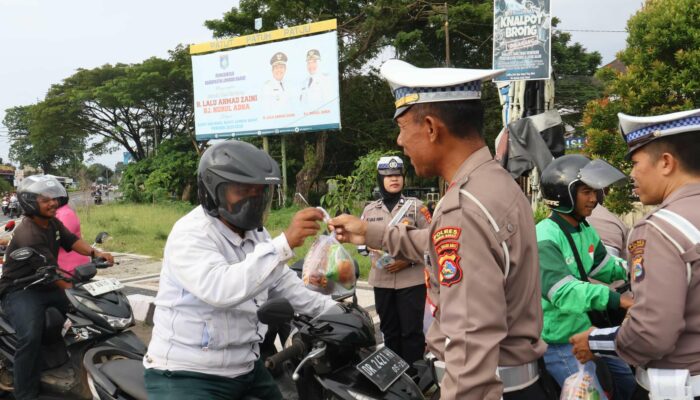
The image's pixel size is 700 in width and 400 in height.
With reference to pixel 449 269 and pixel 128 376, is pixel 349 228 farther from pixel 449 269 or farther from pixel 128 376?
pixel 128 376

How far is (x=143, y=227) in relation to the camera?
15.8 m

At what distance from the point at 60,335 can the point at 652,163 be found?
4.12 m

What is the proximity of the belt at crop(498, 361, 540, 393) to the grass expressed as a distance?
6431 millimetres

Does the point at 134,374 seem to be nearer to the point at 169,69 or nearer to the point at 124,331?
the point at 124,331

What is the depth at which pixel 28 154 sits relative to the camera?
200 ft

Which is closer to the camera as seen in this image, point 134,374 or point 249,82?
point 134,374

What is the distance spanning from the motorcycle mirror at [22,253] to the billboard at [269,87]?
13.5 meters

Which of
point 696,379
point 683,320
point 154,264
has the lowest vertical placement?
point 154,264

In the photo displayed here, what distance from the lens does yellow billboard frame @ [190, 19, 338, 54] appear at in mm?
16672

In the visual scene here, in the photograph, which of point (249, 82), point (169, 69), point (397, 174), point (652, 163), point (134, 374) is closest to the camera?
point (652, 163)

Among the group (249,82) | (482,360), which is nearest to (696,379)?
(482,360)

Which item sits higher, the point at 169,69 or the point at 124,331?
the point at 169,69

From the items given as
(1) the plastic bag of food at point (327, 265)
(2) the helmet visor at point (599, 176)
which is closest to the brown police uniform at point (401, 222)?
(2) the helmet visor at point (599, 176)

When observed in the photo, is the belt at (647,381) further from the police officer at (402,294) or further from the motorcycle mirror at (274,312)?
the police officer at (402,294)
